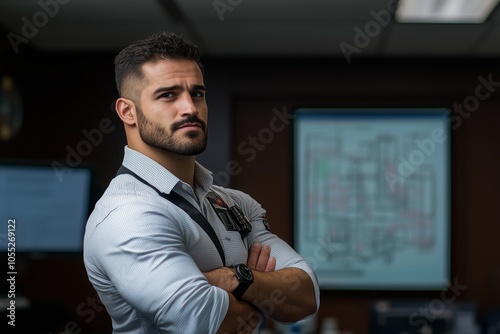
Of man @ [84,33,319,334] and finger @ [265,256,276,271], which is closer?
man @ [84,33,319,334]

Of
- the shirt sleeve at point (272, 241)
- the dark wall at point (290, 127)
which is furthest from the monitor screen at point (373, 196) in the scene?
the shirt sleeve at point (272, 241)

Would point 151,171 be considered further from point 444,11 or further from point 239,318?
point 444,11

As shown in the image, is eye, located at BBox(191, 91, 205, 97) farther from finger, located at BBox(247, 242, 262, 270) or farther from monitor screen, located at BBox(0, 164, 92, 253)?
monitor screen, located at BBox(0, 164, 92, 253)

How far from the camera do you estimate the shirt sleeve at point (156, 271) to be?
2.85 feet

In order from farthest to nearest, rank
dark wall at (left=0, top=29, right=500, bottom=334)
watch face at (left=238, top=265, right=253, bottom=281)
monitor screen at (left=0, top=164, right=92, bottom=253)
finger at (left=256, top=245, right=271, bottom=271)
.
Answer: dark wall at (left=0, top=29, right=500, bottom=334) < monitor screen at (left=0, top=164, right=92, bottom=253) < finger at (left=256, top=245, right=271, bottom=271) < watch face at (left=238, top=265, right=253, bottom=281)

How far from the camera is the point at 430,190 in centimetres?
320

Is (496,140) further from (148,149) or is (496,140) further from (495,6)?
(148,149)

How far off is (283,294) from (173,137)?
0.28 m

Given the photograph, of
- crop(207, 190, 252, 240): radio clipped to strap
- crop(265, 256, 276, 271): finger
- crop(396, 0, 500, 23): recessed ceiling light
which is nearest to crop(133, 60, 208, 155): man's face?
crop(207, 190, 252, 240): radio clipped to strap

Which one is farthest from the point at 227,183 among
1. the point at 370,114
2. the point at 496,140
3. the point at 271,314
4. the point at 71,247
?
the point at 271,314

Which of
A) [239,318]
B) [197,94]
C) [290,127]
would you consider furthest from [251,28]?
[239,318]

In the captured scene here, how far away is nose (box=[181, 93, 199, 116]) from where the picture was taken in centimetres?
95

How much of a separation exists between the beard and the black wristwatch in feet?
0.55

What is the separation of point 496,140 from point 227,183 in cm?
119
